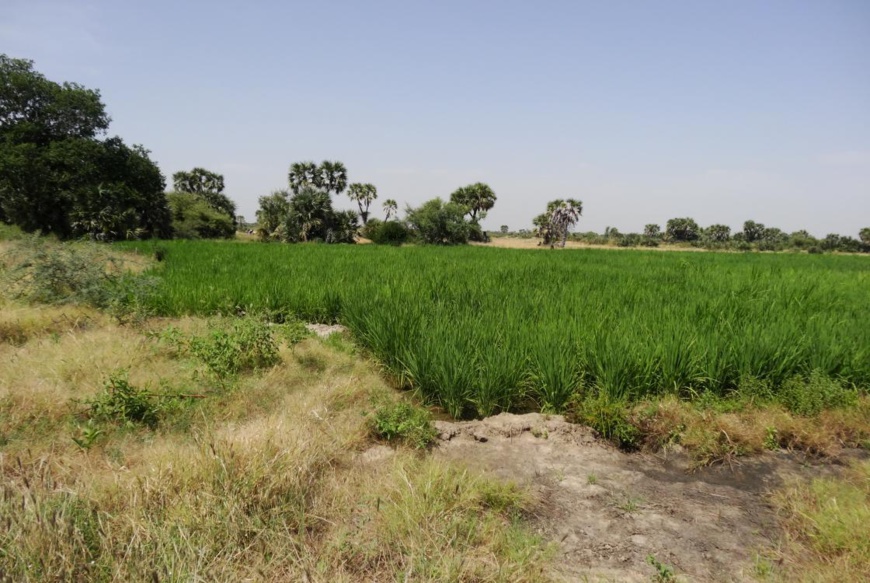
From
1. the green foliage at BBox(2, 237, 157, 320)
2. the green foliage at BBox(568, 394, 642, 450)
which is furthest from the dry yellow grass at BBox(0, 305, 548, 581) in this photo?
the green foliage at BBox(2, 237, 157, 320)

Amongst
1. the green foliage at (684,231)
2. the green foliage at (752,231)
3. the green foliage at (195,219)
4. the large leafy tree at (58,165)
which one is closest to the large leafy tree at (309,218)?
the green foliage at (195,219)

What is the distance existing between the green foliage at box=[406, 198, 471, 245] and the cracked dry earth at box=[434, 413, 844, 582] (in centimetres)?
3753

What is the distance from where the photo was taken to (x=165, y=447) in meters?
2.68

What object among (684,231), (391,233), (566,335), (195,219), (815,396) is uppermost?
(684,231)

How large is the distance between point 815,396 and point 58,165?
35.7m

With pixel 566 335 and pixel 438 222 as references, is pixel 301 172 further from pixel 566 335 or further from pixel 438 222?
pixel 566 335

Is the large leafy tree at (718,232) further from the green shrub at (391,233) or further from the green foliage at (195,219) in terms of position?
the green foliage at (195,219)

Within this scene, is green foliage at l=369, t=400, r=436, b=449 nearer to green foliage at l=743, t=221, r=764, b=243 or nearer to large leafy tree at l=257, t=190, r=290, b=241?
large leafy tree at l=257, t=190, r=290, b=241

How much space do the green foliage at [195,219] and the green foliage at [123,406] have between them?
41820mm

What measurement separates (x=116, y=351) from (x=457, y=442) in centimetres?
364

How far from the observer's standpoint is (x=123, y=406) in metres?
3.16

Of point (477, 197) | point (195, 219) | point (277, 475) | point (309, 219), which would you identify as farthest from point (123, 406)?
point (477, 197)

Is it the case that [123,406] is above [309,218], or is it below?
below

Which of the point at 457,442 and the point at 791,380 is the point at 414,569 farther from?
the point at 791,380
